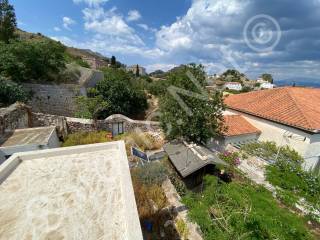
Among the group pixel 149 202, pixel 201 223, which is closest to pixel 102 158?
pixel 149 202

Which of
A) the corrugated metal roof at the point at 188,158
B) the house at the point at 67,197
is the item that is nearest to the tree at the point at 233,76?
the corrugated metal roof at the point at 188,158

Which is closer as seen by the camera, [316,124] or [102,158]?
[102,158]

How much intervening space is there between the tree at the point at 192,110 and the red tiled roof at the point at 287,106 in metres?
4.63

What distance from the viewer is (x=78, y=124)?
13.9 meters

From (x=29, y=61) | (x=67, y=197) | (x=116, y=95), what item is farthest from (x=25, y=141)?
(x=116, y=95)

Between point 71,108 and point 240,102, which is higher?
point 240,102

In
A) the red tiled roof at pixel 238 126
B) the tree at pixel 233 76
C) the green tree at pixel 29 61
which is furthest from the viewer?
the tree at pixel 233 76

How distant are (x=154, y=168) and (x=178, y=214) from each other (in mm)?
2482

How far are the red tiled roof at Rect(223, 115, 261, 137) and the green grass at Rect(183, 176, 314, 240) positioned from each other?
700cm

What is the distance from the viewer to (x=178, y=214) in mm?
6977

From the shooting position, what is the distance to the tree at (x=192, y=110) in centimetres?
1224

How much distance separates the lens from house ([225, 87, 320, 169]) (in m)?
12.1

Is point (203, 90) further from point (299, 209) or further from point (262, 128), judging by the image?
point (299, 209)

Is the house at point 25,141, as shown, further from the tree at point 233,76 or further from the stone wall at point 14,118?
the tree at point 233,76
